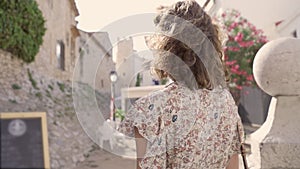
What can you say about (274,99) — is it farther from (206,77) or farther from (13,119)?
(13,119)

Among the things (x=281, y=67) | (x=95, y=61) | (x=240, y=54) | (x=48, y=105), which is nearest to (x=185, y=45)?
(x=281, y=67)

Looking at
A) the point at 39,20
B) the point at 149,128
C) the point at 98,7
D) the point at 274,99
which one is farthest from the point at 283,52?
the point at 39,20

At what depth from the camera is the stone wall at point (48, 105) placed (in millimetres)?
4570

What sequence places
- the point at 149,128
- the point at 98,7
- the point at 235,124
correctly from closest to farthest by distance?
the point at 149,128, the point at 235,124, the point at 98,7

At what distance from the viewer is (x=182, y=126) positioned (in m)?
0.97

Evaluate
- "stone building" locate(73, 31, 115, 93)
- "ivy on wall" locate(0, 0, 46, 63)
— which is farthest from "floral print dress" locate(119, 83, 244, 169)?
"ivy on wall" locate(0, 0, 46, 63)

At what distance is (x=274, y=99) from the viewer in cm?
215

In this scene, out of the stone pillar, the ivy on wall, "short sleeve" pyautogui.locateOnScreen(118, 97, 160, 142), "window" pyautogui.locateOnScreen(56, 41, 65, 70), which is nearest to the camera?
"short sleeve" pyautogui.locateOnScreen(118, 97, 160, 142)

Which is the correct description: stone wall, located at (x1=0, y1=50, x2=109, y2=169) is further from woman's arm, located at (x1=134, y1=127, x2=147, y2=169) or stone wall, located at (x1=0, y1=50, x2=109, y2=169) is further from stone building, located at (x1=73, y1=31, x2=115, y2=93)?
woman's arm, located at (x1=134, y1=127, x2=147, y2=169)

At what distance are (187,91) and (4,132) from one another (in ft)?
1.87

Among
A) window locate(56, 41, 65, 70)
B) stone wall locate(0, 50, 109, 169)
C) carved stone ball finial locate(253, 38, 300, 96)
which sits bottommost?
stone wall locate(0, 50, 109, 169)

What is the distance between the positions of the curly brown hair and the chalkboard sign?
1.52 feet

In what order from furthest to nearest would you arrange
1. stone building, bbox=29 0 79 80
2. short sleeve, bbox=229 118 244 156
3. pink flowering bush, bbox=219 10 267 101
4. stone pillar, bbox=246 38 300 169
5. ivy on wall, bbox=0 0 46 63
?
stone building, bbox=29 0 79 80 → pink flowering bush, bbox=219 10 267 101 → ivy on wall, bbox=0 0 46 63 → stone pillar, bbox=246 38 300 169 → short sleeve, bbox=229 118 244 156

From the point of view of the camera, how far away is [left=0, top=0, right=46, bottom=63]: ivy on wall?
16.1 ft
